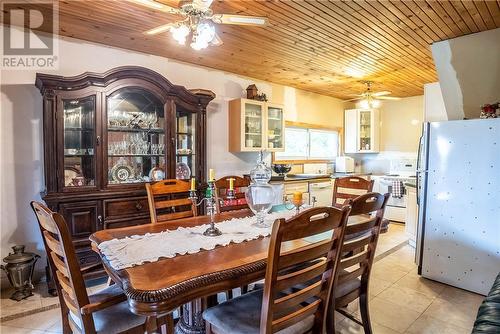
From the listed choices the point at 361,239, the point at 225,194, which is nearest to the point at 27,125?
the point at 225,194

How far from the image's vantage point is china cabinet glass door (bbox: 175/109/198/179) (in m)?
3.54

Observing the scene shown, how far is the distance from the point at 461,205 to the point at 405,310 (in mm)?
1135

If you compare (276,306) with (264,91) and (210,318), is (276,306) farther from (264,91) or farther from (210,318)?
(264,91)

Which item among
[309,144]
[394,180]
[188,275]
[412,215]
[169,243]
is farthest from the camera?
[309,144]

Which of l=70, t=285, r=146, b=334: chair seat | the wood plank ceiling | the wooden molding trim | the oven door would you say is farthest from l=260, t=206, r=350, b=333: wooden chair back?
the oven door

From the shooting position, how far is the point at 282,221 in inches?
43.6

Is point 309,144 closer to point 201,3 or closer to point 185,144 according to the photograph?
point 185,144

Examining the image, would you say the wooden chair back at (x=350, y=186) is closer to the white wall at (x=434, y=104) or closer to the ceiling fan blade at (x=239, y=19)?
the ceiling fan blade at (x=239, y=19)

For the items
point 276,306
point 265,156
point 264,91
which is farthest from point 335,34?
point 276,306

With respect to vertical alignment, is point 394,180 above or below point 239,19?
below

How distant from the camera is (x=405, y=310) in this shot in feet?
8.06

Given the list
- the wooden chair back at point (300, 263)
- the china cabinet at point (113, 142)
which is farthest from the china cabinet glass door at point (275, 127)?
the wooden chair back at point (300, 263)

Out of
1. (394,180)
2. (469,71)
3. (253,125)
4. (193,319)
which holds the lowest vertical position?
(193,319)

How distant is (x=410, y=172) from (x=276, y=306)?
17.8 feet
